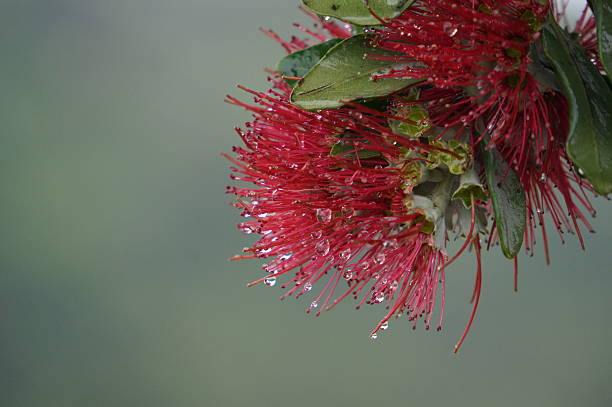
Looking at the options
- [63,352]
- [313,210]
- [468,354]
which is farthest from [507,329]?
[313,210]

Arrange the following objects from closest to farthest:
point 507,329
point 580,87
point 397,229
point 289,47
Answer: point 580,87 → point 397,229 → point 289,47 → point 507,329

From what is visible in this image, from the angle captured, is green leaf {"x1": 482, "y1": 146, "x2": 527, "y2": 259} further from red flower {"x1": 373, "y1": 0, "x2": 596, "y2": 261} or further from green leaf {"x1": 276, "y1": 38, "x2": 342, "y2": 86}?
green leaf {"x1": 276, "y1": 38, "x2": 342, "y2": 86}

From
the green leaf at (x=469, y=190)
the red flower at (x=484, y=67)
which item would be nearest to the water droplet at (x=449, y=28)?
the red flower at (x=484, y=67)

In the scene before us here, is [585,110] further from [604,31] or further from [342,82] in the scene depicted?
[342,82]

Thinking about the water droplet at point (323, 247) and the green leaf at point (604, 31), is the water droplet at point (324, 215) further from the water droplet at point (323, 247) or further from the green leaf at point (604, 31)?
the green leaf at point (604, 31)

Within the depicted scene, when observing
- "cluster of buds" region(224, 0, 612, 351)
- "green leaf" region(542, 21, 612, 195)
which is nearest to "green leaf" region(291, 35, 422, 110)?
"cluster of buds" region(224, 0, 612, 351)

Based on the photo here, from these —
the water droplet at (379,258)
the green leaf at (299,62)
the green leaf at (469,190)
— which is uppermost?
the green leaf at (299,62)

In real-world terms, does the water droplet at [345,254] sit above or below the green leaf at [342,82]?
below

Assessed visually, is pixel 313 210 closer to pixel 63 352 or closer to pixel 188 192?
pixel 188 192
